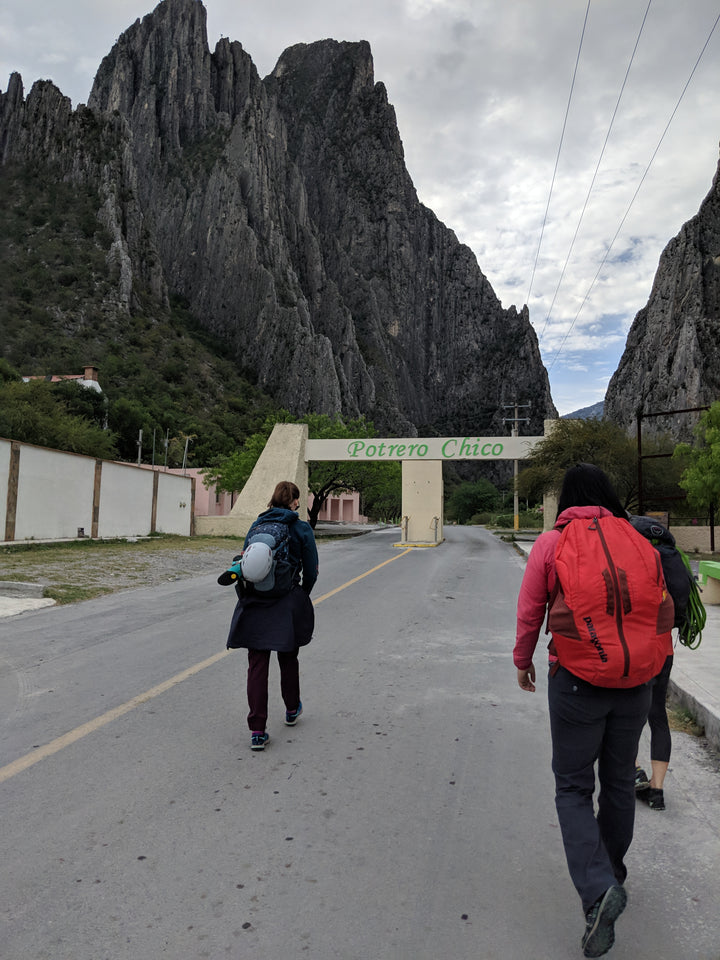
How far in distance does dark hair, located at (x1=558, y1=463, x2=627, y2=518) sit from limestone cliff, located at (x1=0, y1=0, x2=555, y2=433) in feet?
265

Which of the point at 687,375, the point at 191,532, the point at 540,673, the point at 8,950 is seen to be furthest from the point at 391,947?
the point at 687,375

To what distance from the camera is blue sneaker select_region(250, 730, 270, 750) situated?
14.6 ft

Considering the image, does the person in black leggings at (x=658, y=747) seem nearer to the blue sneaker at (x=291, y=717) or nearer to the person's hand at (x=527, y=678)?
the person's hand at (x=527, y=678)

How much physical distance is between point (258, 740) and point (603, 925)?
2.65 metres

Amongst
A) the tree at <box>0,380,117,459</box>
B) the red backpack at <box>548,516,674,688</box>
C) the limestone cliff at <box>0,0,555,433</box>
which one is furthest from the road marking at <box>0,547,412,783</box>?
the limestone cliff at <box>0,0,555,433</box>

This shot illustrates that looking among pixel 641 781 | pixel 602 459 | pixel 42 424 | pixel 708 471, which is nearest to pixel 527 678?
pixel 641 781

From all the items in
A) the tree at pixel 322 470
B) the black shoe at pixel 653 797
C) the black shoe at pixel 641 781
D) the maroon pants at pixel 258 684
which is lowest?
the black shoe at pixel 653 797

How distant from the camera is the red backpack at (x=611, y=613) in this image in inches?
99.4

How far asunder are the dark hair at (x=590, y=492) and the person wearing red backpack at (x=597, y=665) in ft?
0.37

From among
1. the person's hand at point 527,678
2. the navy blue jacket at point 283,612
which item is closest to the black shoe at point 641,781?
the person's hand at point 527,678

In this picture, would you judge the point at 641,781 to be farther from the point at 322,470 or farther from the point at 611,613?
the point at 322,470

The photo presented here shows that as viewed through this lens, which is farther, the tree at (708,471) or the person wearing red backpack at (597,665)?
the tree at (708,471)

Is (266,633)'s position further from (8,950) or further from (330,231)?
(330,231)

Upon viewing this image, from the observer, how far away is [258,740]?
446 cm
